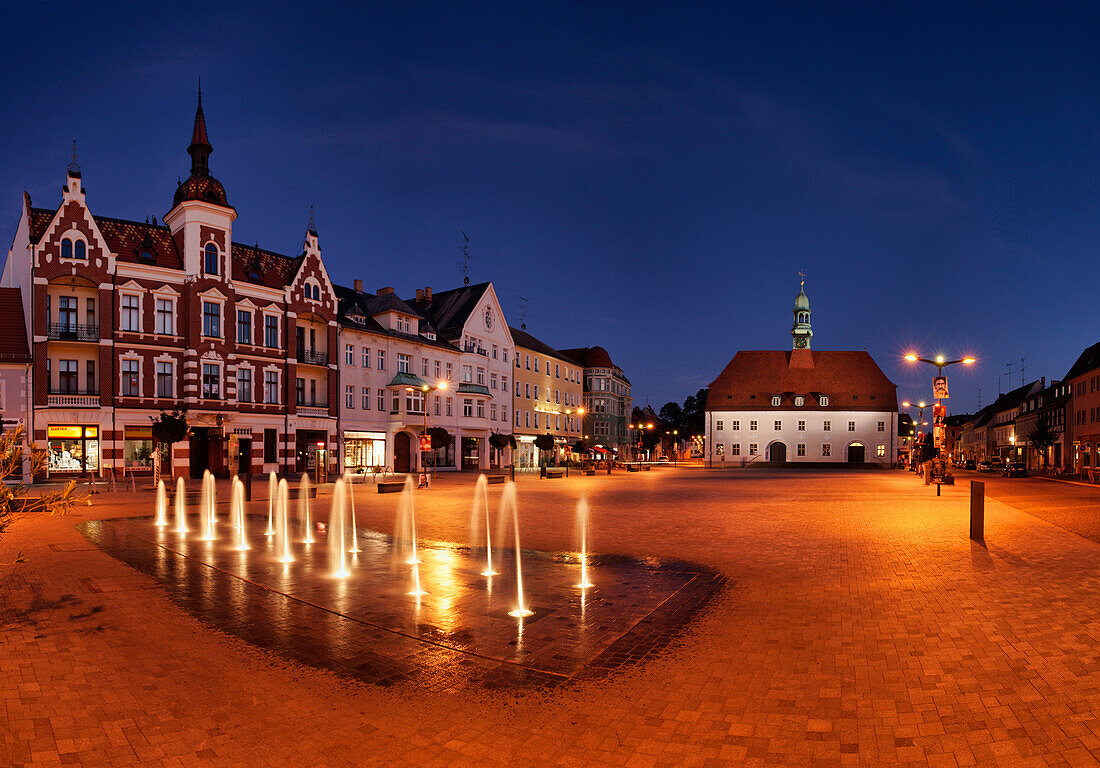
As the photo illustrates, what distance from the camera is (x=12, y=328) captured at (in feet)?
121

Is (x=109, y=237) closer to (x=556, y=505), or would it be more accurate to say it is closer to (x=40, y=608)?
(x=556, y=505)

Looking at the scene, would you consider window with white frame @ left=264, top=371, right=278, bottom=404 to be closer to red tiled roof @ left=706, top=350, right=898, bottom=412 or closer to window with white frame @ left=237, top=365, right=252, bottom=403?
window with white frame @ left=237, top=365, right=252, bottom=403

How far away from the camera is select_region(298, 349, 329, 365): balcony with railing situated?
45.4m

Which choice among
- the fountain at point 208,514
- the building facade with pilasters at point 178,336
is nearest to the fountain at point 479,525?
the fountain at point 208,514

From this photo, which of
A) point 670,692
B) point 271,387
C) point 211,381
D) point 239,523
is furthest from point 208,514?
point 271,387

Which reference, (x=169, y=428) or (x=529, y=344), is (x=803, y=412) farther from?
(x=169, y=428)

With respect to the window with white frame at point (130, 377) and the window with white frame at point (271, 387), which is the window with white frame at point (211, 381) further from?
the window with white frame at point (130, 377)

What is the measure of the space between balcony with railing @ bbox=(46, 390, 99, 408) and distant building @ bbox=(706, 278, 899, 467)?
65861mm

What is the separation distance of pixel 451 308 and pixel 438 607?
2096 inches

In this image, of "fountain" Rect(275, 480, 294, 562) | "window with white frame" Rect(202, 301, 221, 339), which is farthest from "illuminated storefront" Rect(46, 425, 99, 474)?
"fountain" Rect(275, 480, 294, 562)

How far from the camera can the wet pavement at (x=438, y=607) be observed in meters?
6.85

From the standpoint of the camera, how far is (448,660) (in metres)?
6.88

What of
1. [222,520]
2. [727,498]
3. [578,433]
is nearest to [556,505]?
[727,498]

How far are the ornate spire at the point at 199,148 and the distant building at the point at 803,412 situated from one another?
63219mm
